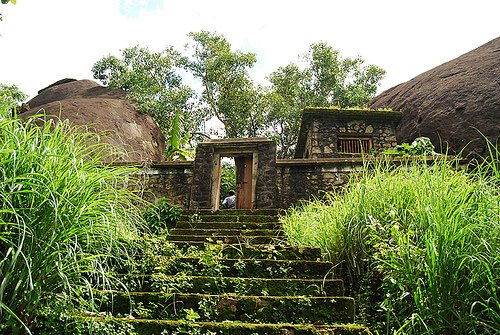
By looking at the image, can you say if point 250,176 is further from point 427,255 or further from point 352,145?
point 427,255

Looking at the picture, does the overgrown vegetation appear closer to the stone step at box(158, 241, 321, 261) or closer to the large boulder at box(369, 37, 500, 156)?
the large boulder at box(369, 37, 500, 156)

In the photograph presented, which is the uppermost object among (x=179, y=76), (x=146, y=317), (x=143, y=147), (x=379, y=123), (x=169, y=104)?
(x=179, y=76)

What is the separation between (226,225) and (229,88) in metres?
12.0

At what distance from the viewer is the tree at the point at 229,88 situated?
58.0 ft

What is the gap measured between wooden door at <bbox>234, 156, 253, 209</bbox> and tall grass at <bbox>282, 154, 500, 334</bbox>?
19.7 ft

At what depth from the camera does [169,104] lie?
1520 cm

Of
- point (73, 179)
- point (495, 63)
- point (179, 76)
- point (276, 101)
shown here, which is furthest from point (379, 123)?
point (73, 179)

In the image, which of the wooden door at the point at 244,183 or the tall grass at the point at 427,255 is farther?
the wooden door at the point at 244,183

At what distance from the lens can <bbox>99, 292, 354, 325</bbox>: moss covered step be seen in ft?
9.27

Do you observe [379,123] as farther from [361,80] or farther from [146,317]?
Result: [146,317]

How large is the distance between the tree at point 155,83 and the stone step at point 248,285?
10.6 m

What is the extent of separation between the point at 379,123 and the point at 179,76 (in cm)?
920

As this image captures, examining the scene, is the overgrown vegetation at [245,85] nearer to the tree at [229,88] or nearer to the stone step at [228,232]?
the tree at [229,88]

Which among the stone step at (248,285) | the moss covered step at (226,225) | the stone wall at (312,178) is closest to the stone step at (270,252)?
the stone step at (248,285)
